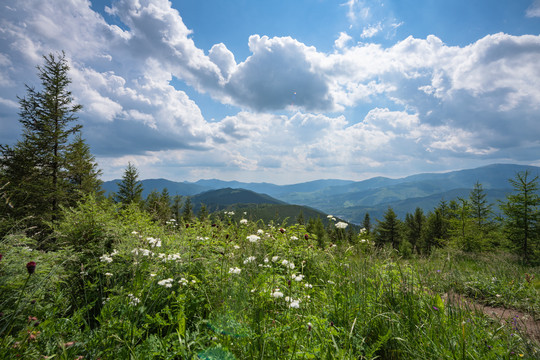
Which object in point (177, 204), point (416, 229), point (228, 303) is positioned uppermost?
point (228, 303)

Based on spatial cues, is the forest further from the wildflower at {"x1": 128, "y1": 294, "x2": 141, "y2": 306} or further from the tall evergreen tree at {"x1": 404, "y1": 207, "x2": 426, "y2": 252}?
the tall evergreen tree at {"x1": 404, "y1": 207, "x2": 426, "y2": 252}

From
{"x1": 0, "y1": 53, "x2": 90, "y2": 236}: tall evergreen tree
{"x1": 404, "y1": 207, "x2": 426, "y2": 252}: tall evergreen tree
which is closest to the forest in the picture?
{"x1": 0, "y1": 53, "x2": 90, "y2": 236}: tall evergreen tree

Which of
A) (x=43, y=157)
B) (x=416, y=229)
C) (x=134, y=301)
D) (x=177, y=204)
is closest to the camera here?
(x=134, y=301)

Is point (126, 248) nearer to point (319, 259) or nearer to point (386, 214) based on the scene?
point (319, 259)

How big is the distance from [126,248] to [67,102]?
2112cm

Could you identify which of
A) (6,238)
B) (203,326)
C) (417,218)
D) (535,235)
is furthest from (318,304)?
(417,218)

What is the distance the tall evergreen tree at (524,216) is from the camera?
15.8 m

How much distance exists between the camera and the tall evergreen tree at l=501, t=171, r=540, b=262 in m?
15.8

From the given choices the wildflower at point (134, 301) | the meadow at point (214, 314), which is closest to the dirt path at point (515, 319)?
the meadow at point (214, 314)

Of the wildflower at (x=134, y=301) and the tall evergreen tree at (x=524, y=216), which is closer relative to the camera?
the wildflower at (x=134, y=301)

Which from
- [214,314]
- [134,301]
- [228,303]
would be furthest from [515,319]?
[134,301]

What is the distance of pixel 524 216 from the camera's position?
1600 cm

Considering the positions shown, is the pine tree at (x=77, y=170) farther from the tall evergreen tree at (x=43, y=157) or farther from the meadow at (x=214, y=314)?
the meadow at (x=214, y=314)

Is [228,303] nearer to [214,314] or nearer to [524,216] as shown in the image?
[214,314]
